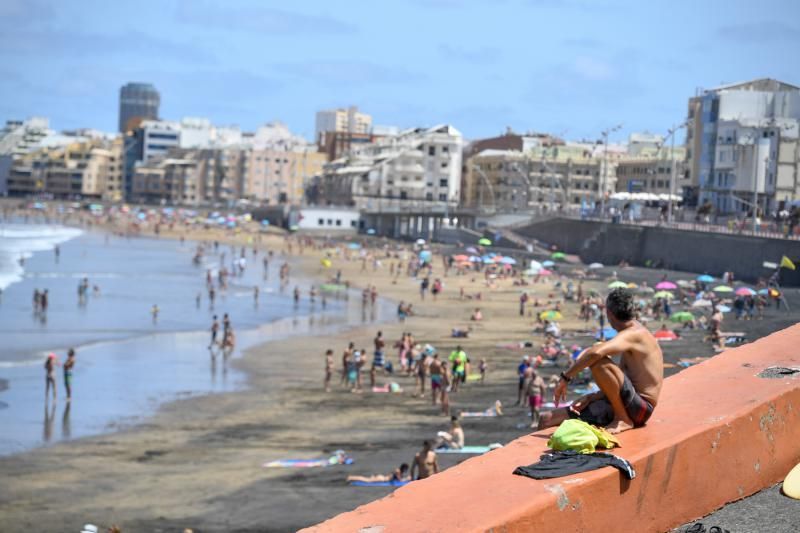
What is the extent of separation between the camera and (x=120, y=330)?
37.1 meters

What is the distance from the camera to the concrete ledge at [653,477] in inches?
183

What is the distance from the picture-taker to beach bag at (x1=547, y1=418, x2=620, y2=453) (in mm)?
5207

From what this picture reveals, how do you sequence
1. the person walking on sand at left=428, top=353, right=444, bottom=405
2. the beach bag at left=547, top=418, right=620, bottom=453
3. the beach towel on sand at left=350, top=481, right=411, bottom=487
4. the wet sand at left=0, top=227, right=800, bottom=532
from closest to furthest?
the beach bag at left=547, top=418, right=620, bottom=453, the wet sand at left=0, top=227, right=800, bottom=532, the beach towel on sand at left=350, top=481, right=411, bottom=487, the person walking on sand at left=428, top=353, right=444, bottom=405

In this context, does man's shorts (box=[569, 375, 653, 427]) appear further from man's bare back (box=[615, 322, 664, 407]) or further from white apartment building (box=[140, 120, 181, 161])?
white apartment building (box=[140, 120, 181, 161])

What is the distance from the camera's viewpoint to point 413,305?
47.1 metres

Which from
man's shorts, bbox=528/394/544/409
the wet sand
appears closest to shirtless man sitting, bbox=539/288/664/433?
the wet sand

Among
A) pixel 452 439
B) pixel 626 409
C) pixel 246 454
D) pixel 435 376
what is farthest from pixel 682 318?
pixel 626 409

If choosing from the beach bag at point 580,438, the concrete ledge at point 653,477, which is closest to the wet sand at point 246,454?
the concrete ledge at point 653,477

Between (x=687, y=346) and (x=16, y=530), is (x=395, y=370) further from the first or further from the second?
(x=16, y=530)

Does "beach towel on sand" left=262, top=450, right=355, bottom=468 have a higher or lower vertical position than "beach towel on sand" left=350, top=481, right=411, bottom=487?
lower

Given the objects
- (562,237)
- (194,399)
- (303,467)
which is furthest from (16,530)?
(562,237)

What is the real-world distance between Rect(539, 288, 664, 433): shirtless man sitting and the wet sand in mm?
8545

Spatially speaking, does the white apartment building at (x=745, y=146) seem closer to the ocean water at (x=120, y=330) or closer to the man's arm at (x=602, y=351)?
the ocean water at (x=120, y=330)

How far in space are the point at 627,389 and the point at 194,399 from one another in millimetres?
19828
